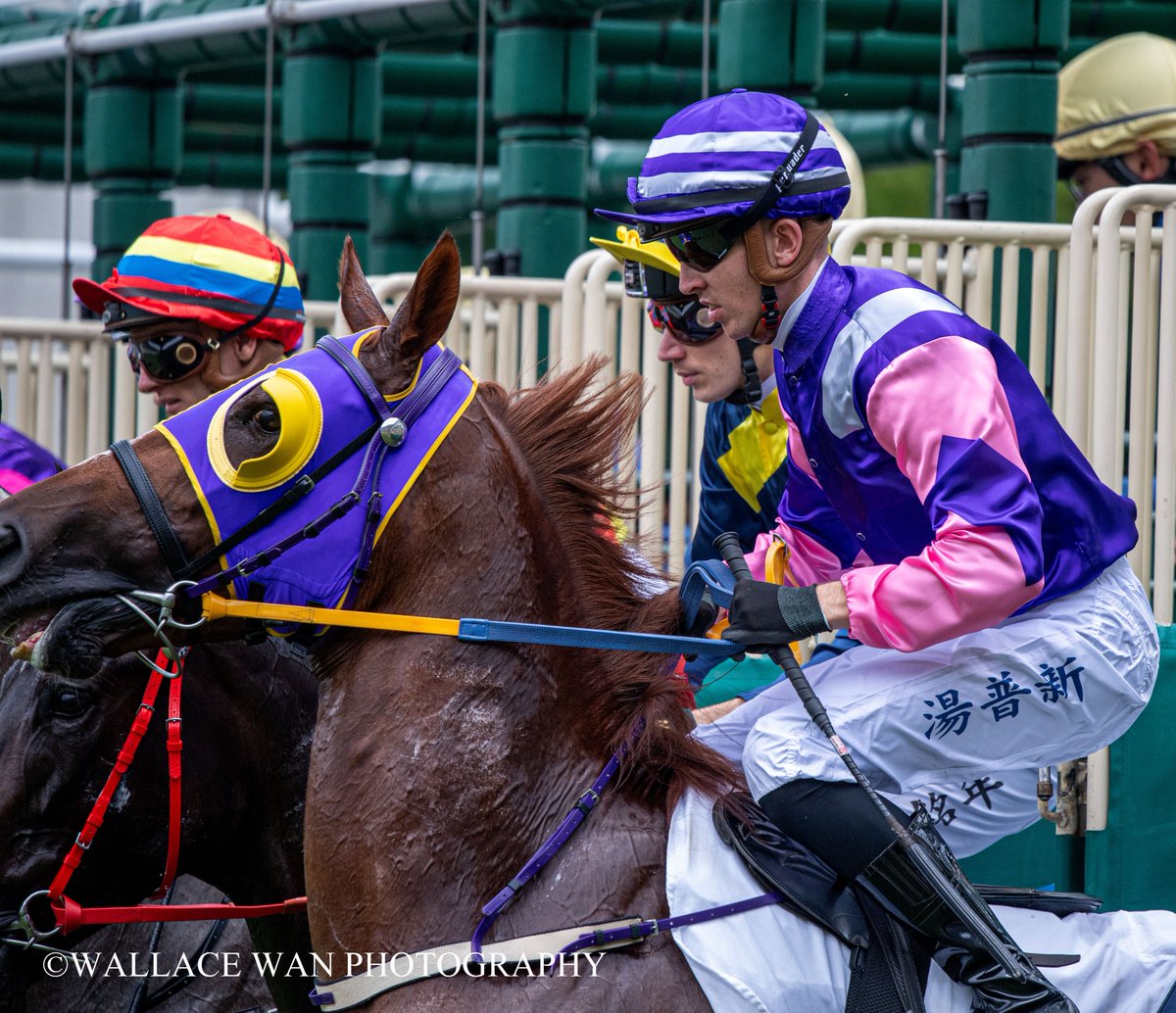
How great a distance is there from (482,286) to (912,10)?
5.47 metres

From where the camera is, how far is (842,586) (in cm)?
242

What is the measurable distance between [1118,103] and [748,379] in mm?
3216

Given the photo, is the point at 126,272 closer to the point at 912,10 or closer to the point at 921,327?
the point at 921,327

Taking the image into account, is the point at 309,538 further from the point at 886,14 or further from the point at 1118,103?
the point at 886,14

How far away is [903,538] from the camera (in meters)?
2.60

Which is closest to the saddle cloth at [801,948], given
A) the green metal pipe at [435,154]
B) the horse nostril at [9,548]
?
the horse nostril at [9,548]

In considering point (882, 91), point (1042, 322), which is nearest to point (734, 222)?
point (1042, 322)

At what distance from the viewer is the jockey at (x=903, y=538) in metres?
2.33

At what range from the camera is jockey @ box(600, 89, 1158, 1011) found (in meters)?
2.33

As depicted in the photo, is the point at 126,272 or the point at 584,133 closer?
the point at 126,272

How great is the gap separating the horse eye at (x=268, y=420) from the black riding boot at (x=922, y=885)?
0.90 metres

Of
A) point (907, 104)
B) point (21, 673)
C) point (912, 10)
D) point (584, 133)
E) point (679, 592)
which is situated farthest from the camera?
point (907, 104)

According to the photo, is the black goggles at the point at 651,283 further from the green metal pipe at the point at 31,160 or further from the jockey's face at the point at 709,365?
the green metal pipe at the point at 31,160

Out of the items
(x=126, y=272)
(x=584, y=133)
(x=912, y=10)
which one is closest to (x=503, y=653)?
(x=126, y=272)
